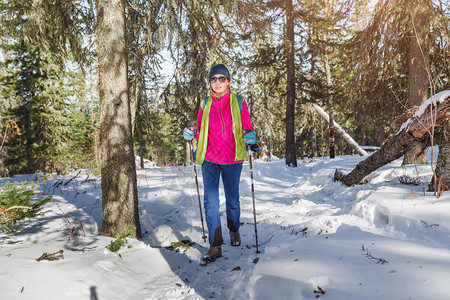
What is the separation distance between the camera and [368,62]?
8031mm

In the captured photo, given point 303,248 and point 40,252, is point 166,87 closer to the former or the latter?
point 40,252

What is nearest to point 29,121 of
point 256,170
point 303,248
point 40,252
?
point 256,170

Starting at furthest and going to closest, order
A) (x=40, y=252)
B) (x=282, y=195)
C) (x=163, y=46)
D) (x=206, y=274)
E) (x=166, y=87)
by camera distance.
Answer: (x=282, y=195), (x=166, y=87), (x=163, y=46), (x=206, y=274), (x=40, y=252)

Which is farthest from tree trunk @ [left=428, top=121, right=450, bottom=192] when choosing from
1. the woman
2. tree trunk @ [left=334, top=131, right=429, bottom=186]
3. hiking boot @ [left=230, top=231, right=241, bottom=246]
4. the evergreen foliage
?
the evergreen foliage

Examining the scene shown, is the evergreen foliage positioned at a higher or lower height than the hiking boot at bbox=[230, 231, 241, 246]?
higher

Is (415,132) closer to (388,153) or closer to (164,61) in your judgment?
(388,153)

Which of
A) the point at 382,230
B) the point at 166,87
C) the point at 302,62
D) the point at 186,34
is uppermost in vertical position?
the point at 302,62

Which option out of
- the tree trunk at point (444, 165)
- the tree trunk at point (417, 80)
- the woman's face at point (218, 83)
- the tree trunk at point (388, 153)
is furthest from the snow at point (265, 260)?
the tree trunk at point (417, 80)

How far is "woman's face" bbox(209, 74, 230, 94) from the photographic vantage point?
125 inches

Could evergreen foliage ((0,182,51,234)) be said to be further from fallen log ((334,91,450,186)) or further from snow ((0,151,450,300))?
fallen log ((334,91,450,186))

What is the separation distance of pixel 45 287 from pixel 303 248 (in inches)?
85.3

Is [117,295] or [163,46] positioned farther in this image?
[163,46]

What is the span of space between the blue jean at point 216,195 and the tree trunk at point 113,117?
4.08ft

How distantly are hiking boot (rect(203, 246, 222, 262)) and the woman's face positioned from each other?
209 cm
